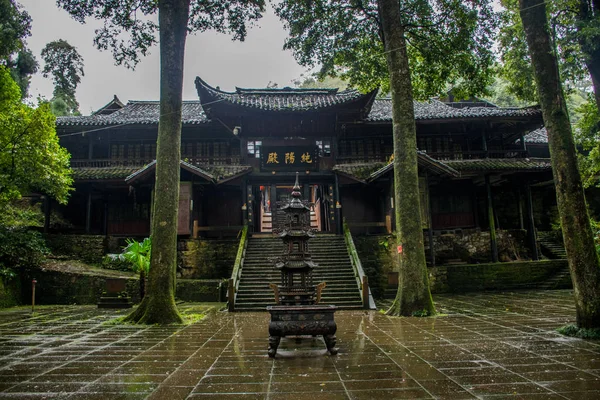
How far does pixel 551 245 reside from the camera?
17.8 metres

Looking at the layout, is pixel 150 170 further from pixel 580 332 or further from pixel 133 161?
pixel 580 332

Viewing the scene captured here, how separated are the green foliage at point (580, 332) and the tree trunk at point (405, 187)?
2.80m

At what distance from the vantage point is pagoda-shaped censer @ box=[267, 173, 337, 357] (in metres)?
4.86

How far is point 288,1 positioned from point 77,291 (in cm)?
1140

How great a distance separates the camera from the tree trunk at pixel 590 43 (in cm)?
844

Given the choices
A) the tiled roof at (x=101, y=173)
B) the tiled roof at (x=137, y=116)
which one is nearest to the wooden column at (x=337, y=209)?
the tiled roof at (x=137, y=116)

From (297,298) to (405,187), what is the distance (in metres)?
3.90

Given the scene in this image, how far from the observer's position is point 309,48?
1208cm

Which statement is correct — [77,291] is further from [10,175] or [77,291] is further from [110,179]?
[110,179]

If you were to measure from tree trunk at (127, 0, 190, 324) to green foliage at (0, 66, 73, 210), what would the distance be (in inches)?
209

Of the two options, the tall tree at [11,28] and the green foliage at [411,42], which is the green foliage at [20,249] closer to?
the tall tree at [11,28]

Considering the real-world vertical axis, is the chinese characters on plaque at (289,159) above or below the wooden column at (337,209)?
above

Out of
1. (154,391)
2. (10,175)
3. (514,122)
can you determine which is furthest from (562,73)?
(10,175)

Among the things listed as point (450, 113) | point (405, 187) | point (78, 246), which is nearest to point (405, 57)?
point (405, 187)
